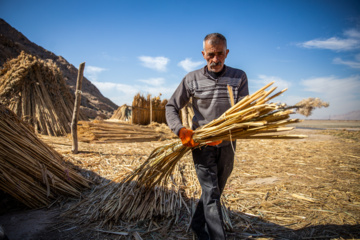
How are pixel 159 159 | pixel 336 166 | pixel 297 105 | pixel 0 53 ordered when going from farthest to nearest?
pixel 0 53 → pixel 336 166 → pixel 159 159 → pixel 297 105

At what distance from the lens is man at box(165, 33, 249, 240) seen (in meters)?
1.55

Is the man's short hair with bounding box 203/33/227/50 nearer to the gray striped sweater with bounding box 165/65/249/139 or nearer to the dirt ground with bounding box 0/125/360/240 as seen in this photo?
the gray striped sweater with bounding box 165/65/249/139

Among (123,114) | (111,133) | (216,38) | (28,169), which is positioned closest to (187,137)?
(216,38)

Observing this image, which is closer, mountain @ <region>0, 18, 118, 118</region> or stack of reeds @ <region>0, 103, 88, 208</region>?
stack of reeds @ <region>0, 103, 88, 208</region>

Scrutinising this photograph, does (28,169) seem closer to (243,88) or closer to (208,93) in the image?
(208,93)

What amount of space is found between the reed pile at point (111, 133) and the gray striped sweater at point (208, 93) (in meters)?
4.90

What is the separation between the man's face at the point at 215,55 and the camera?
1570mm

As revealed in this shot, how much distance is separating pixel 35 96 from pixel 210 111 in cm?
685

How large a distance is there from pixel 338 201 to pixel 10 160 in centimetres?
358

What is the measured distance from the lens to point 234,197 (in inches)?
96.5

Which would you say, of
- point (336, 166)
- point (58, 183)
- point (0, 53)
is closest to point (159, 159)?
point (58, 183)

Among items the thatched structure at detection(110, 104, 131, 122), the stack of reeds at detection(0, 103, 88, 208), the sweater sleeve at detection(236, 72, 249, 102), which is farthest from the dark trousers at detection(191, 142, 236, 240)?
the thatched structure at detection(110, 104, 131, 122)

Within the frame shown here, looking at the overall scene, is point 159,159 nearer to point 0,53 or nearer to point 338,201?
point 338,201

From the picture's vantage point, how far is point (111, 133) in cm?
648
